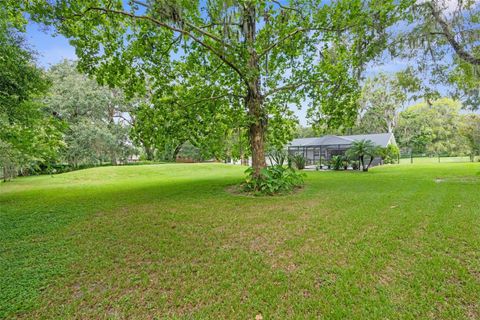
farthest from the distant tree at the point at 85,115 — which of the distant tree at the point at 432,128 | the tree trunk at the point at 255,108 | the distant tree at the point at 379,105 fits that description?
the distant tree at the point at 432,128

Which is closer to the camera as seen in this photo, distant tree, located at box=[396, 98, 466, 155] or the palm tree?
the palm tree

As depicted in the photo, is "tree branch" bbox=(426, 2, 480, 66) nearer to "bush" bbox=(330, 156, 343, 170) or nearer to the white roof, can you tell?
"bush" bbox=(330, 156, 343, 170)

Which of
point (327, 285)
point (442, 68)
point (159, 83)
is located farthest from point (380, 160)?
point (327, 285)

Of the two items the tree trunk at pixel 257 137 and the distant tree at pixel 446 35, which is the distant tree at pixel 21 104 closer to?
the tree trunk at pixel 257 137

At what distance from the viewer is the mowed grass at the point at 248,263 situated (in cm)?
Answer: 209

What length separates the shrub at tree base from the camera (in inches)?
268

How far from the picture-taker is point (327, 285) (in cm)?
234

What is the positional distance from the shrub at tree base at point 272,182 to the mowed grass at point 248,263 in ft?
5.43

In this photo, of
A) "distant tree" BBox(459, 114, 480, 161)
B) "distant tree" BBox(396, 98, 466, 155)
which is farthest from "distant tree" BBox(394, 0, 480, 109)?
"distant tree" BBox(396, 98, 466, 155)

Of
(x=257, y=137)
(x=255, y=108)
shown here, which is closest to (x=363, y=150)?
(x=257, y=137)

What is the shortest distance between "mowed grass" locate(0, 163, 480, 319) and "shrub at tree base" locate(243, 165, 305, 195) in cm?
165

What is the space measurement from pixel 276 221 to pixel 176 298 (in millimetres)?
2428

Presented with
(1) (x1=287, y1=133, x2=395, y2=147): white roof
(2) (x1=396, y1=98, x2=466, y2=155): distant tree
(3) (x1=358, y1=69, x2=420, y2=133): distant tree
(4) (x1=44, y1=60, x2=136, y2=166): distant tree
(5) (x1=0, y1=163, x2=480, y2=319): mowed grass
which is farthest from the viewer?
(2) (x1=396, y1=98, x2=466, y2=155): distant tree

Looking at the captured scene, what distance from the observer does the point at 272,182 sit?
6.96 meters
